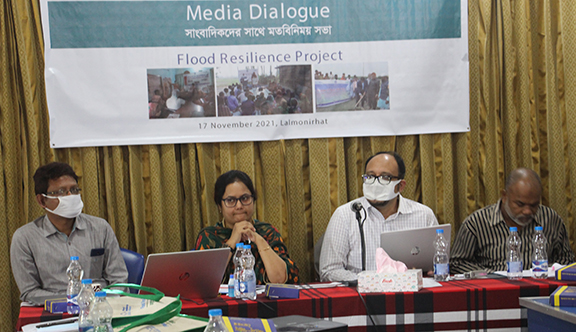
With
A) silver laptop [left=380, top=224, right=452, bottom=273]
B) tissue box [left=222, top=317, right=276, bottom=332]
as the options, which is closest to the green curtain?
silver laptop [left=380, top=224, right=452, bottom=273]

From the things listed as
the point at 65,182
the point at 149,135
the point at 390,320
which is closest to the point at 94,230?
the point at 65,182

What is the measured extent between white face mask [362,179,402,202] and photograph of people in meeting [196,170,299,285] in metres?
0.64

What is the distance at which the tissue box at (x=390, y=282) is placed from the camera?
2453 millimetres

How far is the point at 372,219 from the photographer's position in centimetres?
347

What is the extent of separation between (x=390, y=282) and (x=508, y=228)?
1.37 m

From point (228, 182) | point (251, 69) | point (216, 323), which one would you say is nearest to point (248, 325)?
point (216, 323)

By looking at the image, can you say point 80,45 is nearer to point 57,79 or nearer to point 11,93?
point 57,79

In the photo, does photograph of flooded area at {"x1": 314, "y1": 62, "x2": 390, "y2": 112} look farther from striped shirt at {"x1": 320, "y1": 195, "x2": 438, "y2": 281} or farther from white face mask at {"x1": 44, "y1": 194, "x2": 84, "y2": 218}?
white face mask at {"x1": 44, "y1": 194, "x2": 84, "y2": 218}

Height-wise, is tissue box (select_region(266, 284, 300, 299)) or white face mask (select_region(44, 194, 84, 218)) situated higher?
white face mask (select_region(44, 194, 84, 218))

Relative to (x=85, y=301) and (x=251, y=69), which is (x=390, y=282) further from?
(x=251, y=69)

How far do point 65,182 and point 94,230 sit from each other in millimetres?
336

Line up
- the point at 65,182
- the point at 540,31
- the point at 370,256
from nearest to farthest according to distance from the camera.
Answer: the point at 65,182, the point at 370,256, the point at 540,31

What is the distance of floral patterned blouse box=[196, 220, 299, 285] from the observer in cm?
314

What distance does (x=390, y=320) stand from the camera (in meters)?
2.39
